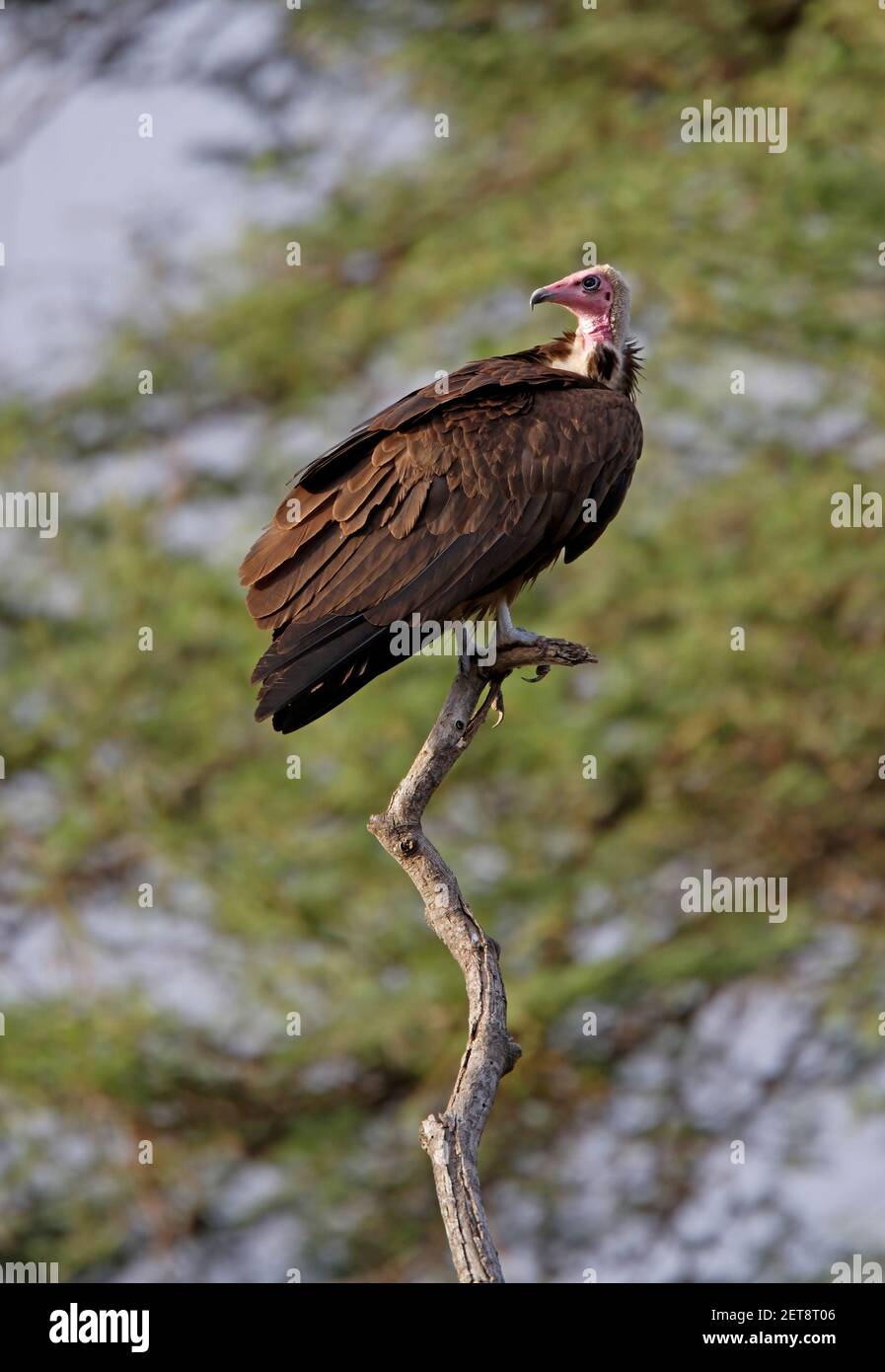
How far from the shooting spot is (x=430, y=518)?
5.59 meters

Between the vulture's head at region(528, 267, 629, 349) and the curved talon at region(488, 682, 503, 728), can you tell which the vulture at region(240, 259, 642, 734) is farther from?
the vulture's head at region(528, 267, 629, 349)

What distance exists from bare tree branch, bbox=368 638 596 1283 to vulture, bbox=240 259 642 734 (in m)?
0.20

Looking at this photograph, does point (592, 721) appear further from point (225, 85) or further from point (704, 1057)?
point (225, 85)

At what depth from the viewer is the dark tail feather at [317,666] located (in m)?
5.00

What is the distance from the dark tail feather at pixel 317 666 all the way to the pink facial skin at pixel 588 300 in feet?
5.76

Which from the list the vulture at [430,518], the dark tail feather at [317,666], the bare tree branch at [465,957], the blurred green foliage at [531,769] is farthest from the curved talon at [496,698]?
the blurred green foliage at [531,769]

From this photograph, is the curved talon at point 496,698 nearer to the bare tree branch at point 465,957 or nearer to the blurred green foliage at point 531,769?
the bare tree branch at point 465,957

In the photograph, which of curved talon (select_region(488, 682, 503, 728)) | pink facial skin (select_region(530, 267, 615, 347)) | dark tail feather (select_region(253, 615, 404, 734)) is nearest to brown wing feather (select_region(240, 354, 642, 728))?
dark tail feather (select_region(253, 615, 404, 734))

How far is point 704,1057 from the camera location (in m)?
12.7

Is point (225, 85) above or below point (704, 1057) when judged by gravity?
above

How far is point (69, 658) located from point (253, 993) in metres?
2.39

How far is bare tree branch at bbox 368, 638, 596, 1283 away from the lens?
4.24 meters

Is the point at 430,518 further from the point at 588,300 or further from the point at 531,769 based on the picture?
the point at 531,769

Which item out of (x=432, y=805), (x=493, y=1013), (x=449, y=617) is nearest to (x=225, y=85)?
(x=432, y=805)
